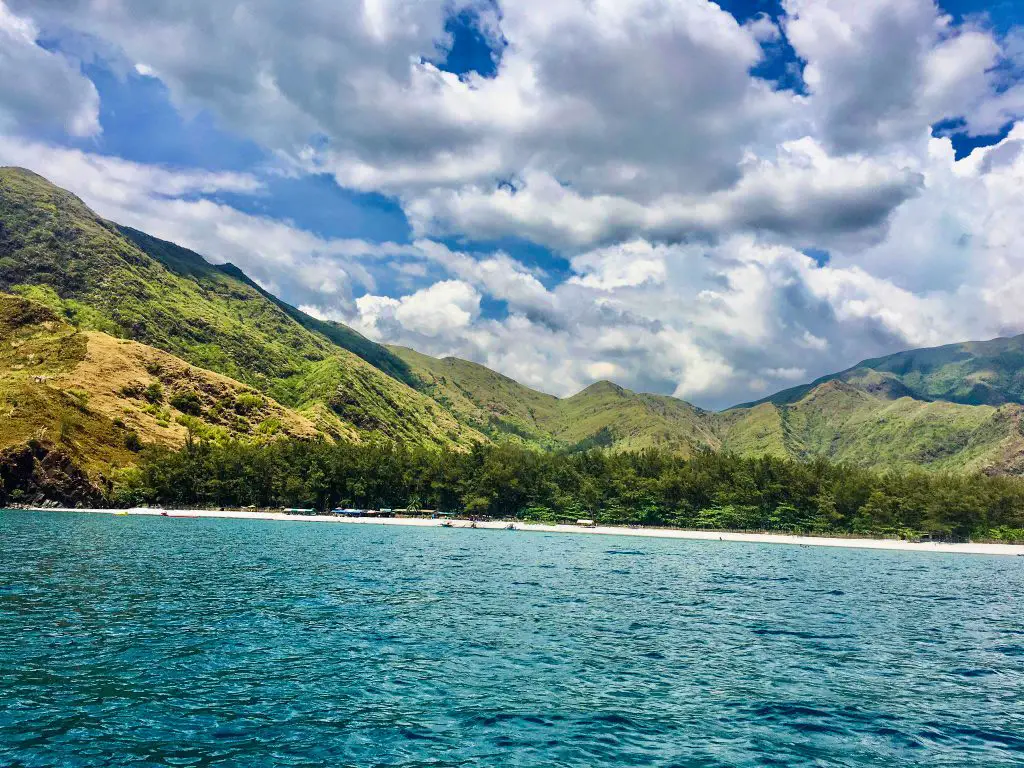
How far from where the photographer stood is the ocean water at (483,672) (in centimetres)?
2544

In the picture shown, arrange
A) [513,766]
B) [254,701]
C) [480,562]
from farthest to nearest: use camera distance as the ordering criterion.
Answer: [480,562], [254,701], [513,766]

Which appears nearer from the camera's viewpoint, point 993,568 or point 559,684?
point 559,684

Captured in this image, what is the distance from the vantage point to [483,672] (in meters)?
36.4

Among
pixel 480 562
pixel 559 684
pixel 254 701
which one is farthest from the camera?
pixel 480 562

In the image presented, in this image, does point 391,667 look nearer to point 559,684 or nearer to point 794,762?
point 559,684

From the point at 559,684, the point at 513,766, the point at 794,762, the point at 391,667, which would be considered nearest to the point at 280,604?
the point at 391,667

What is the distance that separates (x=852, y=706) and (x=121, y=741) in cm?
3428

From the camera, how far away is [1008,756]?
26.4 m

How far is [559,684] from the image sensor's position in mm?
34719

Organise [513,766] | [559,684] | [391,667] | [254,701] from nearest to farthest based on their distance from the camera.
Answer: [513,766] < [254,701] < [559,684] < [391,667]

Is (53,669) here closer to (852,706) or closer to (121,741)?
(121,741)

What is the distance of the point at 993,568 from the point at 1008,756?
133990 mm

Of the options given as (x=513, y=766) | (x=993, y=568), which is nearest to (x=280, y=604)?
(x=513, y=766)

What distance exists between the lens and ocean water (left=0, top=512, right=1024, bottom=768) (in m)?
25.4
